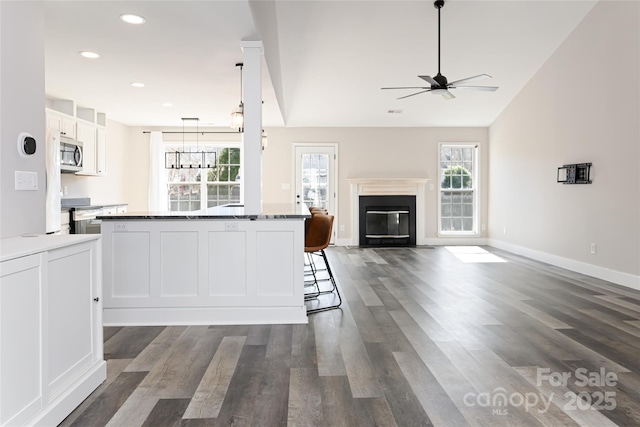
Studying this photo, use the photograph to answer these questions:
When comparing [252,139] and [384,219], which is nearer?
[252,139]

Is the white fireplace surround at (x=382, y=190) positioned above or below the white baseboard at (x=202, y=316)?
above

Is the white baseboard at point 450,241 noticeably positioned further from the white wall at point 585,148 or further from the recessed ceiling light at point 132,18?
the recessed ceiling light at point 132,18

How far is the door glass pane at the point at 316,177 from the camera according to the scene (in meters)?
9.11

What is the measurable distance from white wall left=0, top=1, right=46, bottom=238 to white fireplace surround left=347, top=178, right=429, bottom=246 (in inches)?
260

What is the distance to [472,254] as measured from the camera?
7.71m

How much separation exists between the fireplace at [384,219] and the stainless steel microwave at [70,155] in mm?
5007

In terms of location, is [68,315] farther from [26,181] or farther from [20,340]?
[26,181]

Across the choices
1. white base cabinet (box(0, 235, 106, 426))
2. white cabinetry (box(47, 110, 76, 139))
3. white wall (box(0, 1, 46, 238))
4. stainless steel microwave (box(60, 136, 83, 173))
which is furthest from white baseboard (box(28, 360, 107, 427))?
white cabinetry (box(47, 110, 76, 139))

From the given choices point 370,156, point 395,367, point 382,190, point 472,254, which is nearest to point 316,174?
point 370,156

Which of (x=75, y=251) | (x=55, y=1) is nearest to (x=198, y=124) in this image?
(x=55, y=1)

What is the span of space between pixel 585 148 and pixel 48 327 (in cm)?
611

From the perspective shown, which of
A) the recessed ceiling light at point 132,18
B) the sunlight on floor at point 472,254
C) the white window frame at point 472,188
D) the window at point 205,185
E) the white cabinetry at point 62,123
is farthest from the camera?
the white window frame at point 472,188

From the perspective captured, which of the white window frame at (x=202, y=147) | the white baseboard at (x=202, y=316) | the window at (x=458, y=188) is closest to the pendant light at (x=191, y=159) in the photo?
the white window frame at (x=202, y=147)

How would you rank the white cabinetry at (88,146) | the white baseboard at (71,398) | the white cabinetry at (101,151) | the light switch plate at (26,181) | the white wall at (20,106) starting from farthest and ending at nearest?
the white cabinetry at (101,151) < the white cabinetry at (88,146) < the light switch plate at (26,181) < the white wall at (20,106) < the white baseboard at (71,398)
